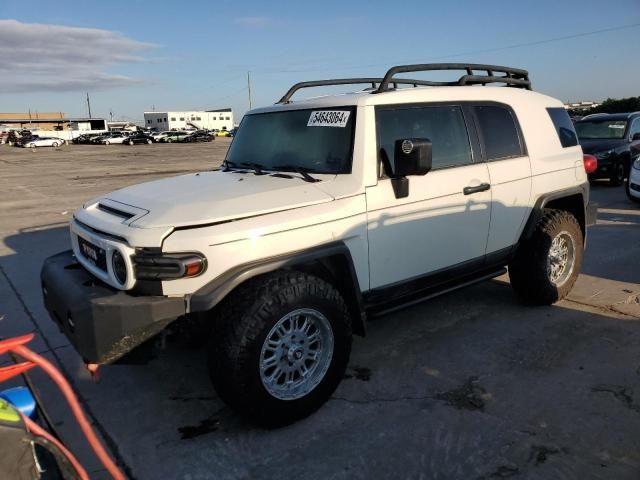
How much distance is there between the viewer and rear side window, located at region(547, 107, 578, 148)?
486 cm

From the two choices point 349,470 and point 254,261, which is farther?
point 254,261

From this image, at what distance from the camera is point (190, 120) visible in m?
95.5

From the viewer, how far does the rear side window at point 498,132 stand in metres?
4.20

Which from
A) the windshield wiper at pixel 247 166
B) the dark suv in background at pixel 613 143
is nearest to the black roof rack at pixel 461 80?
the windshield wiper at pixel 247 166

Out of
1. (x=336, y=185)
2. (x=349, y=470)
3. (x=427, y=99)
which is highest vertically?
(x=427, y=99)

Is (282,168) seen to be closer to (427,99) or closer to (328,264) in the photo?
(328,264)

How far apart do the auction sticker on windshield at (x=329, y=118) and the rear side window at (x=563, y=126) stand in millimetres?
2361

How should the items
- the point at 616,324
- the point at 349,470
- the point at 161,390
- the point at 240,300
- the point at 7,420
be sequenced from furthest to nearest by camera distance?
the point at 616,324, the point at 161,390, the point at 240,300, the point at 349,470, the point at 7,420

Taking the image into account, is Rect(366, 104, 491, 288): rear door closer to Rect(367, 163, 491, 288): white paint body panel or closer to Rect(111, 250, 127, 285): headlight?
Rect(367, 163, 491, 288): white paint body panel

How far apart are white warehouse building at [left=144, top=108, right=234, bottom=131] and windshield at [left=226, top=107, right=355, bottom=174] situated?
9094cm

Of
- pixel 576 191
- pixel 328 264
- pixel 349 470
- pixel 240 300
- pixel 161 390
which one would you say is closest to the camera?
pixel 349 470

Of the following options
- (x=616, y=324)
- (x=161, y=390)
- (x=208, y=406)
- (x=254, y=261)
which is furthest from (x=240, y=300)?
(x=616, y=324)

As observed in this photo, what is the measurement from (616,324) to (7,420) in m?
4.48

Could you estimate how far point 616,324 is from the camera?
4.45 m
